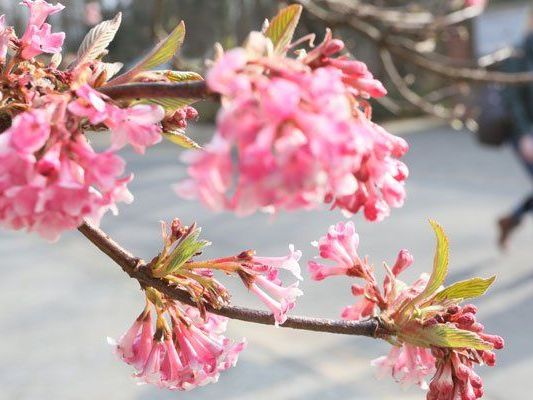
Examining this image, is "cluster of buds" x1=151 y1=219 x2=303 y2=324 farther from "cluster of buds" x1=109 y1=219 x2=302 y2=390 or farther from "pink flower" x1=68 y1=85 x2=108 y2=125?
"pink flower" x1=68 y1=85 x2=108 y2=125

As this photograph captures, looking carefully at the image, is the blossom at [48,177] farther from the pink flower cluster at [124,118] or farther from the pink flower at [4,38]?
the pink flower at [4,38]

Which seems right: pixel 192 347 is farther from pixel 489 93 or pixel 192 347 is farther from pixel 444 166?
pixel 444 166

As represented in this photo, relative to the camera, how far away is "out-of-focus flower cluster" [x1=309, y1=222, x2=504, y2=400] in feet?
2.60

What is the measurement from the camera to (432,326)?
79cm

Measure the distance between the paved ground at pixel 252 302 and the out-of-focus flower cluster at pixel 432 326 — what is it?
4.07 ft

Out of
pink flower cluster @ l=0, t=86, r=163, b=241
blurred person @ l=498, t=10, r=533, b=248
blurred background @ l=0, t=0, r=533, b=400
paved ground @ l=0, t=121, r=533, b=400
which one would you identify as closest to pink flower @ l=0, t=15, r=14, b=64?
pink flower cluster @ l=0, t=86, r=163, b=241

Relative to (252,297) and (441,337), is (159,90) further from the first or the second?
(252,297)

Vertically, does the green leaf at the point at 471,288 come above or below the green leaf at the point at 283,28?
below

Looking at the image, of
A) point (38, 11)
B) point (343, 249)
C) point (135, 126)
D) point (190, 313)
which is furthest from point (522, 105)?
point (135, 126)

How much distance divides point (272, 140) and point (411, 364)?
479 millimetres

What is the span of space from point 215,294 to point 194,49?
1184 cm

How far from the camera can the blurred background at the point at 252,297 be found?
3.80 meters

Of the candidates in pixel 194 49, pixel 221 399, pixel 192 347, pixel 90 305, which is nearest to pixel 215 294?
pixel 192 347

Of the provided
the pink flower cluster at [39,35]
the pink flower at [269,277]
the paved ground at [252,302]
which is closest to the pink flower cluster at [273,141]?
the pink flower cluster at [39,35]
